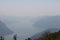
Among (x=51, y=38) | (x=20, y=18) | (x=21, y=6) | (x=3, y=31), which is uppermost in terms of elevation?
(x=21, y=6)

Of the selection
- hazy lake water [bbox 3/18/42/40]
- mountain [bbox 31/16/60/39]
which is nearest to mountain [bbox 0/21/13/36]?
hazy lake water [bbox 3/18/42/40]

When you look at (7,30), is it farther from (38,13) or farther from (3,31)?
(38,13)

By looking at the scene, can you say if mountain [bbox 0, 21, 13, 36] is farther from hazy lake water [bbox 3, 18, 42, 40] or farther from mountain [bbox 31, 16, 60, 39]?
mountain [bbox 31, 16, 60, 39]

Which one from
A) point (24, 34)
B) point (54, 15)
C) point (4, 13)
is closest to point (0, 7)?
point (4, 13)

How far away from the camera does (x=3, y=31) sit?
7.61 feet

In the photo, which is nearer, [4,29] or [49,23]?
[4,29]

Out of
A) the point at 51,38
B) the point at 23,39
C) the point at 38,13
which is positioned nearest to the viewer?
the point at 51,38

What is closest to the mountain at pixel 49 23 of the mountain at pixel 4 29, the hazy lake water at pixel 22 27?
the hazy lake water at pixel 22 27

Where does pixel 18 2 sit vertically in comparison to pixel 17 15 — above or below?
above

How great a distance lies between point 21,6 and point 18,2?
87 mm

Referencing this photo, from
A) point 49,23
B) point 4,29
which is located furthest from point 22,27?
point 49,23

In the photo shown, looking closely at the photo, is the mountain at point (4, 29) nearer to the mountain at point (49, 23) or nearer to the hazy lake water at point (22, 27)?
the hazy lake water at point (22, 27)

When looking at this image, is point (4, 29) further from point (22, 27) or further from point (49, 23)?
point (49, 23)

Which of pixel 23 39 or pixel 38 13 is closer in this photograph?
pixel 23 39
